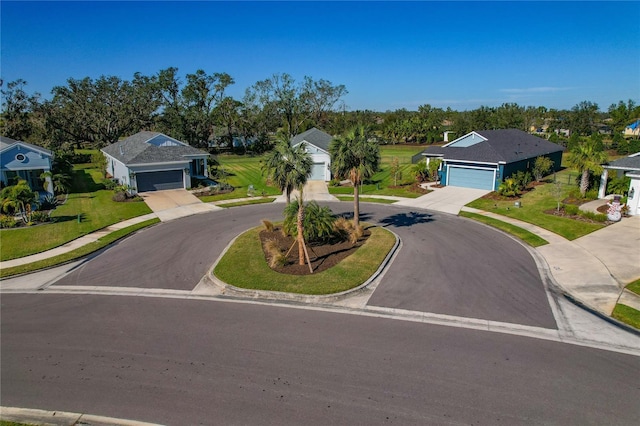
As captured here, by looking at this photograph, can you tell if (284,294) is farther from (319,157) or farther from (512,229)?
(319,157)

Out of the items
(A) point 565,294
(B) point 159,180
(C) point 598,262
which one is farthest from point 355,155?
(B) point 159,180

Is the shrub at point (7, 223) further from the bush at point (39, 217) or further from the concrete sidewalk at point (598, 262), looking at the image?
the concrete sidewalk at point (598, 262)

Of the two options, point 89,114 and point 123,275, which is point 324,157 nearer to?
point 123,275

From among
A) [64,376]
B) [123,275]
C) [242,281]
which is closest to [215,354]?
[64,376]

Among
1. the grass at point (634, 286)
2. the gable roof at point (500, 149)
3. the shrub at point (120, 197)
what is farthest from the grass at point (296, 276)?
the gable roof at point (500, 149)

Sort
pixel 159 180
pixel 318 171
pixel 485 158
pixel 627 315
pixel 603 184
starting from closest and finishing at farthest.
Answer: pixel 627 315 → pixel 603 184 → pixel 485 158 → pixel 159 180 → pixel 318 171

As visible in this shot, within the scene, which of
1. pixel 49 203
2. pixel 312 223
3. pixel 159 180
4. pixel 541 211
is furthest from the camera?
pixel 159 180

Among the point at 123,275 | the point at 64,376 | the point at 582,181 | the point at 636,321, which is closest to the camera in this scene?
the point at 64,376
